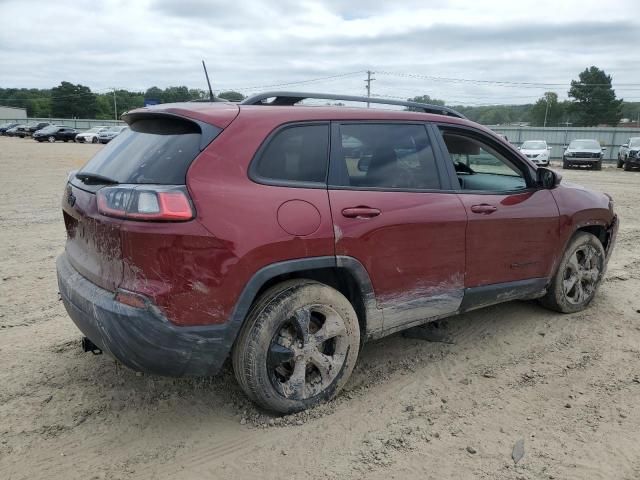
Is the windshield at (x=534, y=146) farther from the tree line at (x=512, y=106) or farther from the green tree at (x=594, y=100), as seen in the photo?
the green tree at (x=594, y=100)

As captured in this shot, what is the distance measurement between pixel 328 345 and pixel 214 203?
3.74ft

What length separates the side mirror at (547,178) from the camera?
13.6 feet

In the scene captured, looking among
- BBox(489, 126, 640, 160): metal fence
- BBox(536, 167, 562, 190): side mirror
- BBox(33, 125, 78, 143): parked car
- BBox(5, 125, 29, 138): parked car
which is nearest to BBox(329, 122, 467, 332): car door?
BBox(536, 167, 562, 190): side mirror

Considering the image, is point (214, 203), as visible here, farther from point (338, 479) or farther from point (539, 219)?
point (539, 219)

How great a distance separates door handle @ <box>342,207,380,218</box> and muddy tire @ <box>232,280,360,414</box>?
440 mm

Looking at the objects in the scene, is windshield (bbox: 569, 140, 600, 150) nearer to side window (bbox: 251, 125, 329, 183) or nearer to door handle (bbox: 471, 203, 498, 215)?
door handle (bbox: 471, 203, 498, 215)

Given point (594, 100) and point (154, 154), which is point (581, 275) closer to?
point (154, 154)

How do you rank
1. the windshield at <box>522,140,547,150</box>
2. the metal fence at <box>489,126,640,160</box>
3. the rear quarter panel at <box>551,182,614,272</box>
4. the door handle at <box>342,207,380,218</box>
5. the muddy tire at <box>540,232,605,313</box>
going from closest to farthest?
the door handle at <box>342,207,380,218</box>
the rear quarter panel at <box>551,182,614,272</box>
the muddy tire at <box>540,232,605,313</box>
the windshield at <box>522,140,547,150</box>
the metal fence at <box>489,126,640,160</box>

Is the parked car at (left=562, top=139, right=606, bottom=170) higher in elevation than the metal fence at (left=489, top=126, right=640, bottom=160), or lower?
lower

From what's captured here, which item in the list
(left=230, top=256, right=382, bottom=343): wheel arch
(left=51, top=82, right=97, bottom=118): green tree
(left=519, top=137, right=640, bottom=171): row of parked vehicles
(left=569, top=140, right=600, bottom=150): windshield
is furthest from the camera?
(left=51, top=82, right=97, bottom=118): green tree

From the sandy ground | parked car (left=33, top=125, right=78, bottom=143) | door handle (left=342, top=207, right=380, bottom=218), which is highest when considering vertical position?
parked car (left=33, top=125, right=78, bottom=143)

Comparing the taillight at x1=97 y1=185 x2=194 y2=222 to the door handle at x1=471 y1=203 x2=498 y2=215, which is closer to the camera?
the taillight at x1=97 y1=185 x2=194 y2=222

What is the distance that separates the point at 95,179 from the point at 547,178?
3.31 m

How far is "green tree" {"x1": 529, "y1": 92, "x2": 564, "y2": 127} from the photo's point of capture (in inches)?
3671
